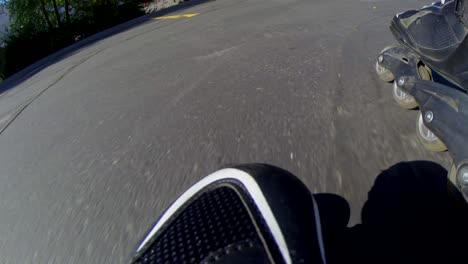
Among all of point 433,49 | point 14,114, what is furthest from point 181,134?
point 14,114

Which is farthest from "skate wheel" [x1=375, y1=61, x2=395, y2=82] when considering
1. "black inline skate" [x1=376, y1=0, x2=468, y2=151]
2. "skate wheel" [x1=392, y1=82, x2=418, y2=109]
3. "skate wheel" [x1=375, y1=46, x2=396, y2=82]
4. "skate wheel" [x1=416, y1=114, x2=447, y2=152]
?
"skate wheel" [x1=416, y1=114, x2=447, y2=152]

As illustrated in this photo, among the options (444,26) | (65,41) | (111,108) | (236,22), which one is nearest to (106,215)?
(111,108)

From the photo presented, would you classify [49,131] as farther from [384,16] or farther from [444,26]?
[384,16]

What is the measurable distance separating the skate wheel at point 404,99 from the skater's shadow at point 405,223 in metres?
0.66

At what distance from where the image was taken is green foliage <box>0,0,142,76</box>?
442 inches

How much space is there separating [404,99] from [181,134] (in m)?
1.77

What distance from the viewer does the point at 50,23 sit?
46.1ft

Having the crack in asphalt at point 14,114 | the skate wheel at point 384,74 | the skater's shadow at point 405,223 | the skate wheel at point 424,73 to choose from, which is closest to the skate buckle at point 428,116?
the skater's shadow at point 405,223

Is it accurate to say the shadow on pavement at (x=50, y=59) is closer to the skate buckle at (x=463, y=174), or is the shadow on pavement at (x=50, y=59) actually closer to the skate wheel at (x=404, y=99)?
the skate wheel at (x=404, y=99)

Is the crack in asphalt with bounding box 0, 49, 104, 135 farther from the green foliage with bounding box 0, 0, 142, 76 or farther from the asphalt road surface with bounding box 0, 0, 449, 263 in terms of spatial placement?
the green foliage with bounding box 0, 0, 142, 76

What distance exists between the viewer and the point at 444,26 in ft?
6.26

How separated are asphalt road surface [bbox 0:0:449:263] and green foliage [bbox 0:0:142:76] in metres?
7.97

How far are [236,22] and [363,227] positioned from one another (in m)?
5.66

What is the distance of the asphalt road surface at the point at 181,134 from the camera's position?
1949mm
